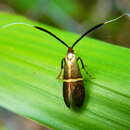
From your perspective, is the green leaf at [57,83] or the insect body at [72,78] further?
the insect body at [72,78]

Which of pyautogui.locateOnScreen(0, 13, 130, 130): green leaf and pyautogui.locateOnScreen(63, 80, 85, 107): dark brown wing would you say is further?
pyautogui.locateOnScreen(63, 80, 85, 107): dark brown wing

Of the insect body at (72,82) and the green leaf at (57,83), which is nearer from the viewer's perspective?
the green leaf at (57,83)

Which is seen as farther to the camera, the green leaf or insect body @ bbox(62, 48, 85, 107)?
insect body @ bbox(62, 48, 85, 107)

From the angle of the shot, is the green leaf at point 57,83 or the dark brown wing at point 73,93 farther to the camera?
the dark brown wing at point 73,93

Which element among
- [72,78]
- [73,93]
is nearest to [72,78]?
[72,78]

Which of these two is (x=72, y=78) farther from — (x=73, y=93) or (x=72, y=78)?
(x=73, y=93)

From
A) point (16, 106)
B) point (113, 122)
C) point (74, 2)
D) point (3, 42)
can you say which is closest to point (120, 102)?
point (113, 122)

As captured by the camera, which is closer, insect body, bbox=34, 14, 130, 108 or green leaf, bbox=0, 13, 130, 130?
green leaf, bbox=0, 13, 130, 130

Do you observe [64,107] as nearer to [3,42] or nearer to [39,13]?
[3,42]

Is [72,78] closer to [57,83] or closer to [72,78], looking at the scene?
[72,78]
